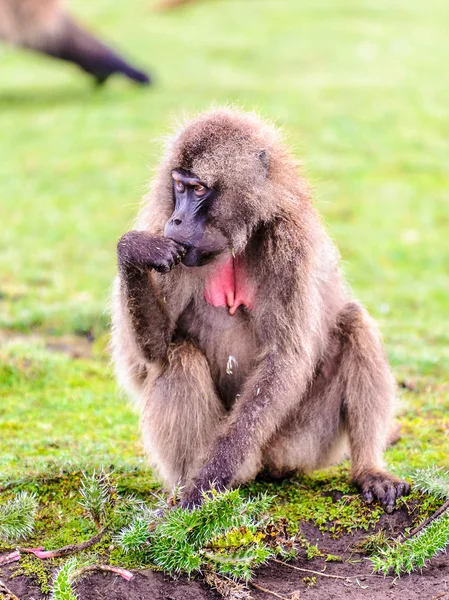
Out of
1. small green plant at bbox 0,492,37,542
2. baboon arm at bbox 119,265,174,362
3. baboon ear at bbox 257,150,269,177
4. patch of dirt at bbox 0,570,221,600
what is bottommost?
patch of dirt at bbox 0,570,221,600

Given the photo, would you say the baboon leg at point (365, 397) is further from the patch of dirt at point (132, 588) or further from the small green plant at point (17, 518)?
the small green plant at point (17, 518)

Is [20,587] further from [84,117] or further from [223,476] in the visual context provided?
[84,117]

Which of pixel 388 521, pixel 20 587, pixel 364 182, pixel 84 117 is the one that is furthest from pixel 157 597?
pixel 84 117

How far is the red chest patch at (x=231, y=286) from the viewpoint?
462cm

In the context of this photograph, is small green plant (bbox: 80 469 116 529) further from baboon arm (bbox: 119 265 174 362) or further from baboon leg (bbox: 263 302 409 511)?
baboon leg (bbox: 263 302 409 511)

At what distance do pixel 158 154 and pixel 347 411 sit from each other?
170 centimetres

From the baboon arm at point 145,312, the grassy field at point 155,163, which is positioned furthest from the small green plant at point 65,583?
the baboon arm at point 145,312

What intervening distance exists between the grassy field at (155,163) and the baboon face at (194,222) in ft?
3.04

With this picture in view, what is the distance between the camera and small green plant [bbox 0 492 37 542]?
4.19m

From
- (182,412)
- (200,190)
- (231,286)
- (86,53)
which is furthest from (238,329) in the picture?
(86,53)

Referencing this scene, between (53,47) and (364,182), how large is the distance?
6.50 m

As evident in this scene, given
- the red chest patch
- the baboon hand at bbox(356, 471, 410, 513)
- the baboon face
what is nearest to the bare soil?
the baboon hand at bbox(356, 471, 410, 513)

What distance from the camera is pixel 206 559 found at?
13.5 feet

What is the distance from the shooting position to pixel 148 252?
417 centimetres
